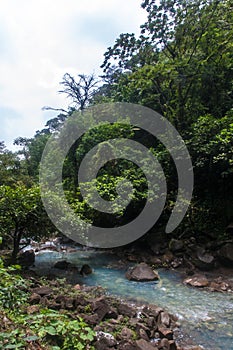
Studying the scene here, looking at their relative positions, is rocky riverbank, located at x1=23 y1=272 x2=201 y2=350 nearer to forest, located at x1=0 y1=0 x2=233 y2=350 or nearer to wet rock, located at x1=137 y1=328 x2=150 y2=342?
wet rock, located at x1=137 y1=328 x2=150 y2=342

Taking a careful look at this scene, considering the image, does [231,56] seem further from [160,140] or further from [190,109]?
[160,140]

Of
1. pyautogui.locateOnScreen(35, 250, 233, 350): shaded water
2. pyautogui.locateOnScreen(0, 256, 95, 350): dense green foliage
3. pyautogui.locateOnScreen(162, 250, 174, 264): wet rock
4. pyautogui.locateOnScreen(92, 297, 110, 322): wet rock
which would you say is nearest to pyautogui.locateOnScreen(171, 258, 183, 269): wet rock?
pyautogui.locateOnScreen(162, 250, 174, 264): wet rock

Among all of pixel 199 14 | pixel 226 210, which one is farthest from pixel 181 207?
pixel 199 14

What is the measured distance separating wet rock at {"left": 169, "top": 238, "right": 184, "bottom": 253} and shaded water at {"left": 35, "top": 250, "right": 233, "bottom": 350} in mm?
1285

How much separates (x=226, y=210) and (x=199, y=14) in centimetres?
932

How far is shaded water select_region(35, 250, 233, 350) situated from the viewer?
4684mm

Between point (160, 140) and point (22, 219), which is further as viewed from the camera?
point (160, 140)

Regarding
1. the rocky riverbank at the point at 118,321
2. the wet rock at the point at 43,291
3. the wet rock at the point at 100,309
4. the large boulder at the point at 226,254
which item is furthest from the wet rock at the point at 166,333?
the large boulder at the point at 226,254

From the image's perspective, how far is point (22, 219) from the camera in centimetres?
812

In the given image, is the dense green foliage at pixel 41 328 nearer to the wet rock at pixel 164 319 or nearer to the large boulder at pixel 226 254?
the wet rock at pixel 164 319

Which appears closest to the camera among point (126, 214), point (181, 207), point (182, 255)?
point (182, 255)

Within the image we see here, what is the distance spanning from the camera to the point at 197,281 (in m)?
7.67

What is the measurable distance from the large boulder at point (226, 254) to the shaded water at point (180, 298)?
163 centimetres

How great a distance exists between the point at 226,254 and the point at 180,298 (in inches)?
122
